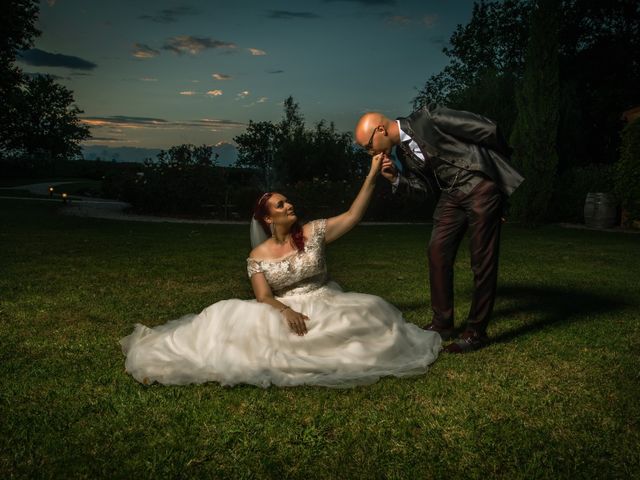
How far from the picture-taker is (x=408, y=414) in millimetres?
3566

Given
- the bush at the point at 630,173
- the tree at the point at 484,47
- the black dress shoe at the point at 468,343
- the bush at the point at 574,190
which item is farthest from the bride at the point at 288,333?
the tree at the point at 484,47

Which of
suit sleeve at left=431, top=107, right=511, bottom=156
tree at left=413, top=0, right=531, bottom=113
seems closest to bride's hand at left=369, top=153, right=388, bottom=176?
suit sleeve at left=431, top=107, right=511, bottom=156

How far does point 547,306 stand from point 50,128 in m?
56.4

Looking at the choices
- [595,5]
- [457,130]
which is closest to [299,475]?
[457,130]

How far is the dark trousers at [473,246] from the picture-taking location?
485 centimetres

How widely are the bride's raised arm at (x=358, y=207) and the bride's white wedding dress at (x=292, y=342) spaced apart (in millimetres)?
86

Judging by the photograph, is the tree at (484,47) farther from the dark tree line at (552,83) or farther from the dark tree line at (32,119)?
the dark tree line at (32,119)

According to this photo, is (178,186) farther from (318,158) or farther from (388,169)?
(388,169)

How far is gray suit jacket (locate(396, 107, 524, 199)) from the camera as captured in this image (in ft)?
15.6

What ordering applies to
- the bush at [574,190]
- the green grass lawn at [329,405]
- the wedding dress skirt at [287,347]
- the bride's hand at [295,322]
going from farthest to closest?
the bush at [574,190] < the bride's hand at [295,322] < the wedding dress skirt at [287,347] < the green grass lawn at [329,405]

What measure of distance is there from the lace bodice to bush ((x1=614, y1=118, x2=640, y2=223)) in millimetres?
13930

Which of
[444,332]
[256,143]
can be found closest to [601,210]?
[444,332]

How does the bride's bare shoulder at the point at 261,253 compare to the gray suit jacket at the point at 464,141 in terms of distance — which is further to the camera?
the bride's bare shoulder at the point at 261,253

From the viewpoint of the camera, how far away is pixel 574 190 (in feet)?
64.3
